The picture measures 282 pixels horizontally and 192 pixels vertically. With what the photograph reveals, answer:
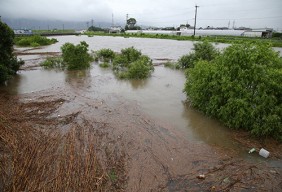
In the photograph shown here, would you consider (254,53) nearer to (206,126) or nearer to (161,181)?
(206,126)

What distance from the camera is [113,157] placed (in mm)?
5691

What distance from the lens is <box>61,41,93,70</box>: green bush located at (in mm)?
17391

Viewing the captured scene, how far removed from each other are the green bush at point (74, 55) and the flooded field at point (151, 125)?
3392mm

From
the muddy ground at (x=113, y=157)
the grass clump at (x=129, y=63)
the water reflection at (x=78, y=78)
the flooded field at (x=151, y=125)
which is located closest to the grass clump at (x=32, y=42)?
the grass clump at (x=129, y=63)

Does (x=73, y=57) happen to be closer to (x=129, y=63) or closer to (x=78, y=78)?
(x=78, y=78)

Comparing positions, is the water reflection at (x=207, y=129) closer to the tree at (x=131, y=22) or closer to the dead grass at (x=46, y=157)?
the dead grass at (x=46, y=157)

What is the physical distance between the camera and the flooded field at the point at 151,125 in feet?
17.6

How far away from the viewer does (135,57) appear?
1866 centimetres

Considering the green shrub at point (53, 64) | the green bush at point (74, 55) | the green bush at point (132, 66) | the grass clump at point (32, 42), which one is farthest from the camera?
the grass clump at point (32, 42)

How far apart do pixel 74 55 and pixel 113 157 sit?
13549mm

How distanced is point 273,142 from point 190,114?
298 cm

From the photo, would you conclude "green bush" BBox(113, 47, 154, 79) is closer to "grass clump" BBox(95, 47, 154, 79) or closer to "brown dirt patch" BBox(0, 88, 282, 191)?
"grass clump" BBox(95, 47, 154, 79)

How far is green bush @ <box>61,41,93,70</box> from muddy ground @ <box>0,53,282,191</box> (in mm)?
9499

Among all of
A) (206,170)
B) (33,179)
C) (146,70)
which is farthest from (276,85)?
(146,70)
